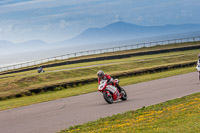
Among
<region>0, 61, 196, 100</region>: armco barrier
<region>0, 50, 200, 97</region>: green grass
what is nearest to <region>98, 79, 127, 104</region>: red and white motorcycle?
<region>0, 61, 196, 100</region>: armco barrier

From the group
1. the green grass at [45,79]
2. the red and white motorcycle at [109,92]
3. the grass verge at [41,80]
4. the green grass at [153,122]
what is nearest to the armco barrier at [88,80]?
the grass verge at [41,80]

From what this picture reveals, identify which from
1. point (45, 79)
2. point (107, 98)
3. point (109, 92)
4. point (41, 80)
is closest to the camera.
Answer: point (107, 98)

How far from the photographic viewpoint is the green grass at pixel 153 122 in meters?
8.36

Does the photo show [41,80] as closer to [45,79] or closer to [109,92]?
[45,79]

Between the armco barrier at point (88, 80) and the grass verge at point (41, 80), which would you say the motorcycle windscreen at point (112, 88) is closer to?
the armco barrier at point (88, 80)

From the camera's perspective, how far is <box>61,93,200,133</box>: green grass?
27.4 ft

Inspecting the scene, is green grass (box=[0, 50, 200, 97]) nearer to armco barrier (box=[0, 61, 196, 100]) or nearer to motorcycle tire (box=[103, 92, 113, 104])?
armco barrier (box=[0, 61, 196, 100])

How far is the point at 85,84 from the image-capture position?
98.0 ft

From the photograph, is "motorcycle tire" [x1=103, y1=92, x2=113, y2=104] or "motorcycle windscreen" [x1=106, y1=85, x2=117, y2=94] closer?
"motorcycle tire" [x1=103, y1=92, x2=113, y2=104]

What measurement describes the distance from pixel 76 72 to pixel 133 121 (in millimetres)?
27296

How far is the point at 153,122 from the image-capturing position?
376 inches

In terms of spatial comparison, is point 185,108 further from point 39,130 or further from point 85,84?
point 85,84

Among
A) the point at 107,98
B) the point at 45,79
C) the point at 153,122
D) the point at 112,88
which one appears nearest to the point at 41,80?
the point at 45,79

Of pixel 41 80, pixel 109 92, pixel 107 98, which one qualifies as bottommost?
pixel 107 98
